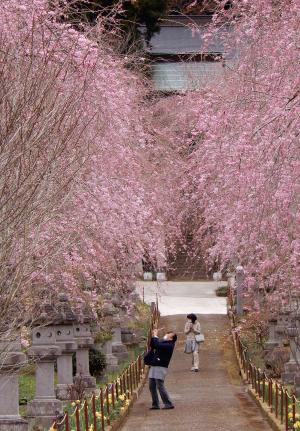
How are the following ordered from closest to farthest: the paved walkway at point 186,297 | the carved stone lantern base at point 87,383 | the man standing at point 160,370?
the man standing at point 160,370, the carved stone lantern base at point 87,383, the paved walkway at point 186,297

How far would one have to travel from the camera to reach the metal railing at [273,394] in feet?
49.9

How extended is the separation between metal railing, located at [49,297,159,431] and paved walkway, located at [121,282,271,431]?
31 cm

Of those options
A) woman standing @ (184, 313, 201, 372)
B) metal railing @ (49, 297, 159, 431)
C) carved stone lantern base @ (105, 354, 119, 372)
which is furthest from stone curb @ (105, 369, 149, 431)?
woman standing @ (184, 313, 201, 372)

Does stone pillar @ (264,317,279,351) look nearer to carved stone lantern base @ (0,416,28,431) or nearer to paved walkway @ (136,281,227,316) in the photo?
paved walkway @ (136,281,227,316)

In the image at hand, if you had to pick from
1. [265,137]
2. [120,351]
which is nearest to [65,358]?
[120,351]

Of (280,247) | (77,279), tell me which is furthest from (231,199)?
(77,279)

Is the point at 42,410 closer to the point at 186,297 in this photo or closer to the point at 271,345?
the point at 271,345

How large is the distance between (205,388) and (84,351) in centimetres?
352

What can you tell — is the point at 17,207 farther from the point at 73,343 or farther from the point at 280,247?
the point at 73,343

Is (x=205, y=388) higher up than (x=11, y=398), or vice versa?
(x=205, y=388)

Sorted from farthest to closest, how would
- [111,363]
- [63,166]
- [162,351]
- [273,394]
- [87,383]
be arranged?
[111,363] → [87,383] → [162,351] → [273,394] → [63,166]

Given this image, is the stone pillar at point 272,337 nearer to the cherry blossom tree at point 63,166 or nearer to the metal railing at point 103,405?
the metal railing at point 103,405

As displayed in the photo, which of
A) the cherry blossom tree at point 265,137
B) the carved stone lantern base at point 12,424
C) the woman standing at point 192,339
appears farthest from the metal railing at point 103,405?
the cherry blossom tree at point 265,137

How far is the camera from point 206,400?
21281 mm
